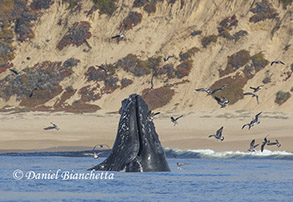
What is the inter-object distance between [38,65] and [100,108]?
550 inches

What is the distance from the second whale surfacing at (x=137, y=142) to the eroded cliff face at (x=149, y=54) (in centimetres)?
3556

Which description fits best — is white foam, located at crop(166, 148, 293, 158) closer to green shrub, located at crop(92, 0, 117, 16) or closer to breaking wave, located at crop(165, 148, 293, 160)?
breaking wave, located at crop(165, 148, 293, 160)

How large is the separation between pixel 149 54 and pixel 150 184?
47824mm

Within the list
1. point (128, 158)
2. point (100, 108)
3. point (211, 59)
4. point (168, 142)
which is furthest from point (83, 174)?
point (211, 59)

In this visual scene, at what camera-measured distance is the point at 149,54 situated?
219 ft

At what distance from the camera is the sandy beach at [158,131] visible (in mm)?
40344

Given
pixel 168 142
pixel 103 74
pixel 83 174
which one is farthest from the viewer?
pixel 103 74

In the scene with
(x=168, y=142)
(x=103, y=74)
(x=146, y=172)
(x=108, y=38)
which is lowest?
(x=146, y=172)

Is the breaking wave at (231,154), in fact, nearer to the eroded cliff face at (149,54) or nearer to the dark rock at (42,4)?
the eroded cliff face at (149,54)

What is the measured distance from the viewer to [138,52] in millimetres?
67562

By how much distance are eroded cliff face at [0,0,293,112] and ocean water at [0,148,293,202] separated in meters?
27.9

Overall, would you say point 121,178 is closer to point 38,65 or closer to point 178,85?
point 178,85

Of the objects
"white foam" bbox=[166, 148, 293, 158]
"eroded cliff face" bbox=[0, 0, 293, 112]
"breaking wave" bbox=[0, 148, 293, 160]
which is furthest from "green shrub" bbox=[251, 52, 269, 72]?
"white foam" bbox=[166, 148, 293, 158]

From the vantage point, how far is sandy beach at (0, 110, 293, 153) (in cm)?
4034
